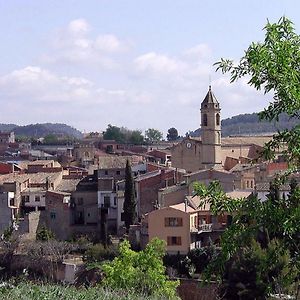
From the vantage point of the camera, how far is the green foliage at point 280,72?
809 centimetres

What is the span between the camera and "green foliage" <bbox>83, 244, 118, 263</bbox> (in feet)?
101

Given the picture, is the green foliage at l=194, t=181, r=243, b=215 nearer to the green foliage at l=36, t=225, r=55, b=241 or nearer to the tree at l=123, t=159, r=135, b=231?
the green foliage at l=36, t=225, r=55, b=241

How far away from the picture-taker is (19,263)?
107 feet

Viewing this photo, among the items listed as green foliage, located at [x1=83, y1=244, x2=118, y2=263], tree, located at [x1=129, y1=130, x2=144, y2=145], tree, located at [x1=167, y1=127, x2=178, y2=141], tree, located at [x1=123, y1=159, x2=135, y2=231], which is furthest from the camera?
tree, located at [x1=167, y1=127, x2=178, y2=141]

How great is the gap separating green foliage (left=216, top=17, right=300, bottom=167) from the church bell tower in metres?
39.4

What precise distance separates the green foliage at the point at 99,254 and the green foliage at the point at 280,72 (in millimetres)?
22790

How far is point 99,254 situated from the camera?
31.3 m

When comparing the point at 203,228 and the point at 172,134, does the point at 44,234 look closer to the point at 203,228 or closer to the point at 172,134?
the point at 203,228

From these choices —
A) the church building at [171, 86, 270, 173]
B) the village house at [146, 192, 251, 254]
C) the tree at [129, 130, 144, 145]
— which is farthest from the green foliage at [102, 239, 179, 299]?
the tree at [129, 130, 144, 145]

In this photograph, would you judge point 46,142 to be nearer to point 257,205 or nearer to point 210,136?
point 210,136

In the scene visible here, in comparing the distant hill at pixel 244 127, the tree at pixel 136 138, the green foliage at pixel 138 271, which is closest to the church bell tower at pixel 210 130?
the green foliage at pixel 138 271

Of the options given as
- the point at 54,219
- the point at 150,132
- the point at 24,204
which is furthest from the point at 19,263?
the point at 150,132

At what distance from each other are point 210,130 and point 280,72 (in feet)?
132

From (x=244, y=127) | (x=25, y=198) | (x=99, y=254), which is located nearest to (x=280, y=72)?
(x=99, y=254)
